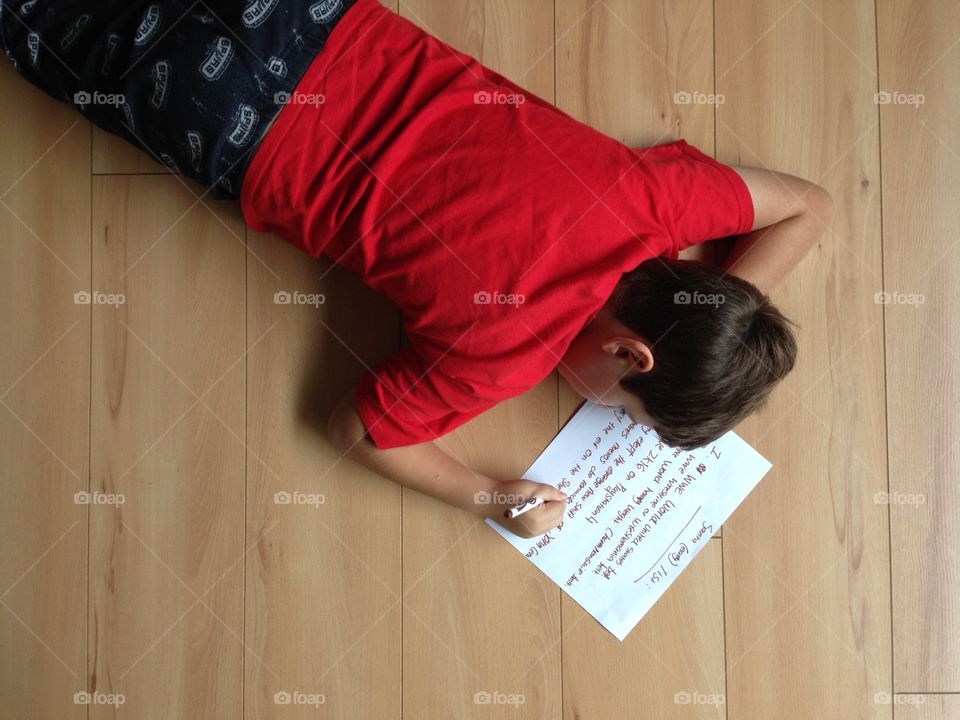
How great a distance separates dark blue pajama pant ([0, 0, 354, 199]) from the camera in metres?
0.58

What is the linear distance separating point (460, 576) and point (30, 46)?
634 millimetres

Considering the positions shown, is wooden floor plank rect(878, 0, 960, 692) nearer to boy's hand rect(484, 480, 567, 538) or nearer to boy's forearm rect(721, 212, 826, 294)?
boy's forearm rect(721, 212, 826, 294)

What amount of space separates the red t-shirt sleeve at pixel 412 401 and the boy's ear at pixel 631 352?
117mm

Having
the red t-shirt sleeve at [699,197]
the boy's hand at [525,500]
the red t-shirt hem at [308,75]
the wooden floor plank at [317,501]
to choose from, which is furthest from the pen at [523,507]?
the red t-shirt hem at [308,75]

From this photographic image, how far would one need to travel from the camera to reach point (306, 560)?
74cm

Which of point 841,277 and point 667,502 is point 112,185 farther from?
point 841,277

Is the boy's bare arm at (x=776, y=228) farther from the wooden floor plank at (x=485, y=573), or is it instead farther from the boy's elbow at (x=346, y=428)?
the boy's elbow at (x=346, y=428)

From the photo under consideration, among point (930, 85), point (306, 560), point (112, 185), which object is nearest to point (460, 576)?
point (306, 560)

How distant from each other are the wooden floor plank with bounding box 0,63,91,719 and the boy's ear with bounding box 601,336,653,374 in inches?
21.1

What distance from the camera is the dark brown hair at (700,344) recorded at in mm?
592

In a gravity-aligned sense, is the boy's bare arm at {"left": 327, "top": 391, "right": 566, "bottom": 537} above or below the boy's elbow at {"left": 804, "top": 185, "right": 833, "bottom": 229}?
below

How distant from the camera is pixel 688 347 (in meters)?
0.59

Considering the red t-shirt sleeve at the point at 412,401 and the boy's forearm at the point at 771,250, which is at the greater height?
the boy's forearm at the point at 771,250

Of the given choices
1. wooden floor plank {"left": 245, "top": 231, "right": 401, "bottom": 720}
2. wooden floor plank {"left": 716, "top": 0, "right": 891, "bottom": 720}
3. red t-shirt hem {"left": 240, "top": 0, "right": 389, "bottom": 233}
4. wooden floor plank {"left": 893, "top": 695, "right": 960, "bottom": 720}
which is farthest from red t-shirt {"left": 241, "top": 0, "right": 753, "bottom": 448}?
wooden floor plank {"left": 893, "top": 695, "right": 960, "bottom": 720}
